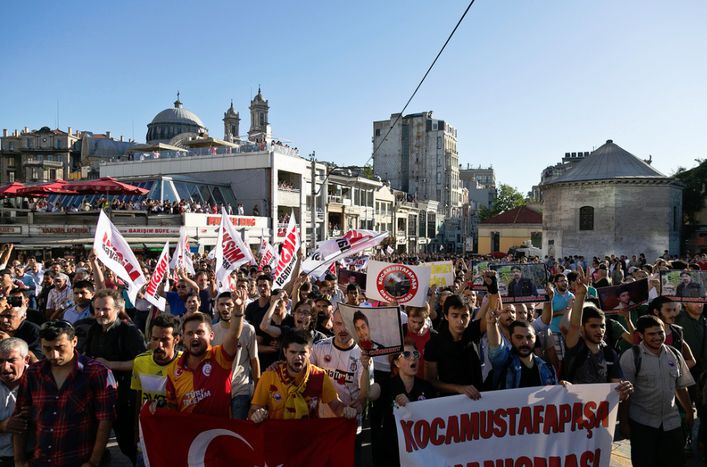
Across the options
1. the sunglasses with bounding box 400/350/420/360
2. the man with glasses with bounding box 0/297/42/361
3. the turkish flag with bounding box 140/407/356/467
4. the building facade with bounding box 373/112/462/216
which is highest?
the building facade with bounding box 373/112/462/216

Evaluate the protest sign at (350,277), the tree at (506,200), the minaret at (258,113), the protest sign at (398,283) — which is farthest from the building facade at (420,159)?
the protest sign at (398,283)

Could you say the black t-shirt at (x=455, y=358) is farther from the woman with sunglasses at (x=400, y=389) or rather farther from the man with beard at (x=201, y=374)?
the man with beard at (x=201, y=374)

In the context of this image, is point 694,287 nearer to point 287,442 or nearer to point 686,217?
point 287,442

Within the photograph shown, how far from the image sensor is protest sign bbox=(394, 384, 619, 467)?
454cm

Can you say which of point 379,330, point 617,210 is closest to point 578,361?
point 379,330

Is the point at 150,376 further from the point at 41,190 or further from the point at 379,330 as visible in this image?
the point at 41,190

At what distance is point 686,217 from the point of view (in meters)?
49.5

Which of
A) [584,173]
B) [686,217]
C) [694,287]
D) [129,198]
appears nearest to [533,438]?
[694,287]

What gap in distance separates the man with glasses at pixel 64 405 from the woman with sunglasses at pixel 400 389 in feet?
7.69

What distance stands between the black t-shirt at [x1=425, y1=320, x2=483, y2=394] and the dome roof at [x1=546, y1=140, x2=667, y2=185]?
1585 inches

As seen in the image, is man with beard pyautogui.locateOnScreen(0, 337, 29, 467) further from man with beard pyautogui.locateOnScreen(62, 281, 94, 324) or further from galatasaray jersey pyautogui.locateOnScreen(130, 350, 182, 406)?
man with beard pyautogui.locateOnScreen(62, 281, 94, 324)

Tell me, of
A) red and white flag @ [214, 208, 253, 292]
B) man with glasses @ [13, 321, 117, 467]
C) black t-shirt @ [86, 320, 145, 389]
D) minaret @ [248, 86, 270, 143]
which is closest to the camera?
man with glasses @ [13, 321, 117, 467]

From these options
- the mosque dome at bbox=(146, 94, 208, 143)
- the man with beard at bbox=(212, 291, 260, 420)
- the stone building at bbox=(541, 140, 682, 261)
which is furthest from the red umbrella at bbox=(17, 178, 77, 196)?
the mosque dome at bbox=(146, 94, 208, 143)

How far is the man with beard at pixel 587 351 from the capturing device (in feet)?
16.5
